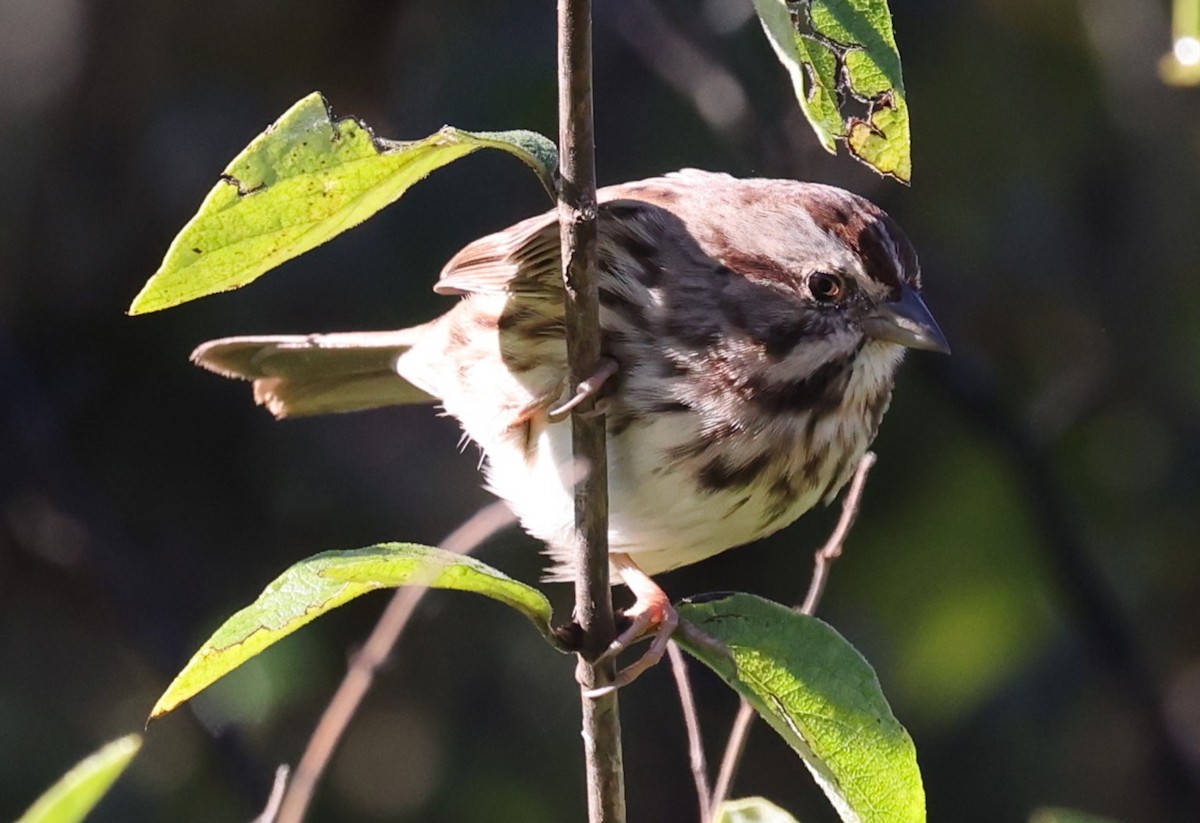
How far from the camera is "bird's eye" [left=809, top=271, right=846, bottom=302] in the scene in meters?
2.60

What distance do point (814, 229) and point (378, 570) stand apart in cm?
116

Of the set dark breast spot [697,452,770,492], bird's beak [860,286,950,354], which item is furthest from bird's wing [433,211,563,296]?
bird's beak [860,286,950,354]

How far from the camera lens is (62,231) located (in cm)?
461

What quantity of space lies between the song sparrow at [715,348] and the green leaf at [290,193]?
2.66ft

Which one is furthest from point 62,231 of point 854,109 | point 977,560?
point 977,560

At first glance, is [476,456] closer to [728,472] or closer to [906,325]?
[728,472]

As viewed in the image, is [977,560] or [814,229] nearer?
[814,229]

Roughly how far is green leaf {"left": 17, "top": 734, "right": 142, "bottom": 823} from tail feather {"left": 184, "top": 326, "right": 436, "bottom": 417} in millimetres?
1990

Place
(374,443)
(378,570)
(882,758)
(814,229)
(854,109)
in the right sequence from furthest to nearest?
(374,443) < (854,109) < (814,229) < (882,758) < (378,570)

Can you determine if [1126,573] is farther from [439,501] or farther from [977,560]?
[439,501]

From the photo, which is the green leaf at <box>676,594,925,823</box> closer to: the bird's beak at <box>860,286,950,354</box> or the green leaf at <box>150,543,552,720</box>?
the green leaf at <box>150,543,552,720</box>

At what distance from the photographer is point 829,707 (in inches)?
75.3

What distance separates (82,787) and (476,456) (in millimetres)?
3020

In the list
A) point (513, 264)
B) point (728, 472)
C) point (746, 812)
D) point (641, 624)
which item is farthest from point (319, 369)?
point (746, 812)
